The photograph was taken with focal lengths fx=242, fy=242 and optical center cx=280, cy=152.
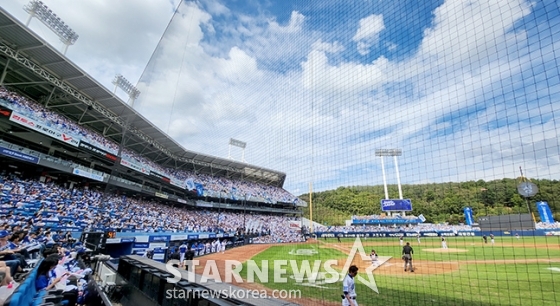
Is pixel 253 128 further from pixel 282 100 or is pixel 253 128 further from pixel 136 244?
pixel 136 244

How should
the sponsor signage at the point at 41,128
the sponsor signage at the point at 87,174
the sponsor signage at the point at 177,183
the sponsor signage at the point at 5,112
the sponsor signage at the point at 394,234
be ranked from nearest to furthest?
the sponsor signage at the point at 5,112
the sponsor signage at the point at 41,128
the sponsor signage at the point at 87,174
the sponsor signage at the point at 177,183
the sponsor signage at the point at 394,234

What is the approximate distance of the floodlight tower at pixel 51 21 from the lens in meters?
18.5

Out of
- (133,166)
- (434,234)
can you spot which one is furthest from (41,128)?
(434,234)

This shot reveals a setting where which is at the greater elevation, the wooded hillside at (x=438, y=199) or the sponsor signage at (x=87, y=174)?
the sponsor signage at (x=87, y=174)

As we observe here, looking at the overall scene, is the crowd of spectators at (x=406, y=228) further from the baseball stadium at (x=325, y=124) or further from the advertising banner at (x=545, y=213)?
the baseball stadium at (x=325, y=124)

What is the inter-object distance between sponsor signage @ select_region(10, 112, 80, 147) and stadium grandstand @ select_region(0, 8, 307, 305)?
0.17 ft

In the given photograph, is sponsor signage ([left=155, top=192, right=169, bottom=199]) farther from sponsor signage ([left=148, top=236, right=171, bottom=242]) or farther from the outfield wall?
the outfield wall

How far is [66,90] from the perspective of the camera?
1602 centimetres

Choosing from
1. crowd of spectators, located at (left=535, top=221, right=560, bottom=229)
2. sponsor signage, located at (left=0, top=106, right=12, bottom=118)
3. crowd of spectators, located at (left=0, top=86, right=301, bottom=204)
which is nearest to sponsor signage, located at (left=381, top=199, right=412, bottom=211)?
crowd of spectators, located at (left=535, top=221, right=560, bottom=229)

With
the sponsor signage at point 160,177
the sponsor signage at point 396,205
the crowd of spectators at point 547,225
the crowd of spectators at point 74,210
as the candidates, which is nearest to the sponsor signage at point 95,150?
the crowd of spectators at point 74,210

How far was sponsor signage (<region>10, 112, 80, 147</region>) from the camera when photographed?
12439 mm

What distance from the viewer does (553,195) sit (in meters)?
5.80

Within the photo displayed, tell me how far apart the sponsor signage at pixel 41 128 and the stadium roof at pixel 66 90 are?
252 cm

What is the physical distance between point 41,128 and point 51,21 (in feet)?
41.9
